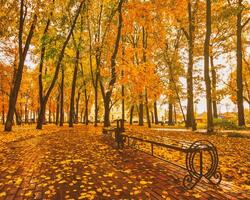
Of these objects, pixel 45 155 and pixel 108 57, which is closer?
pixel 45 155

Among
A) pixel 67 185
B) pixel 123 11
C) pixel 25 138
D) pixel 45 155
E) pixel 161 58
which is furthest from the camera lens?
pixel 161 58

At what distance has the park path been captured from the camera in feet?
17.3

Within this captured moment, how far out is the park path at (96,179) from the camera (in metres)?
5.26

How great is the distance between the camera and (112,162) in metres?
8.68

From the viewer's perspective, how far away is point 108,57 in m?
32.4

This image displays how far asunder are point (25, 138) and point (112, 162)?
359 inches

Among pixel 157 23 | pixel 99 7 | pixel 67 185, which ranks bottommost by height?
pixel 67 185

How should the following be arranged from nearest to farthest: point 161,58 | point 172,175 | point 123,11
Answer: point 172,175 → point 123,11 → point 161,58

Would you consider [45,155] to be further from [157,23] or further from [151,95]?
[157,23]

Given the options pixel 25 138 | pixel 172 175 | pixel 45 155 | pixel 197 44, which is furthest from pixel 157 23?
pixel 172 175

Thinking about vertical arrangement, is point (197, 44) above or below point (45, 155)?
above

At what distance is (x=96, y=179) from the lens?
6.49 meters

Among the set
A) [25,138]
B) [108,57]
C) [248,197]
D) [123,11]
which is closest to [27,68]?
[108,57]

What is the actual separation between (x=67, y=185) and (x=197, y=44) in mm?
24673
